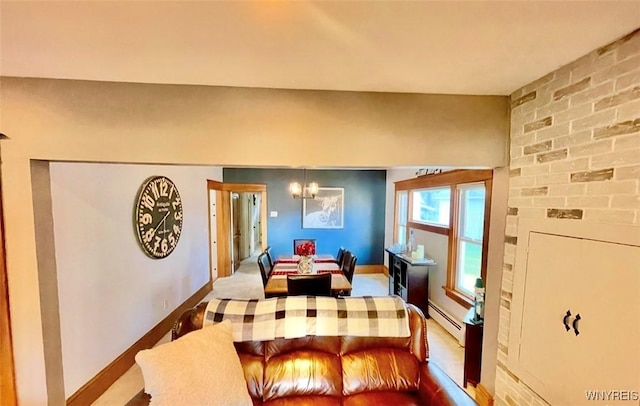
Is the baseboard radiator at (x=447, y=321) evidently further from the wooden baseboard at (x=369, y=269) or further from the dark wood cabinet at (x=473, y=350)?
the wooden baseboard at (x=369, y=269)

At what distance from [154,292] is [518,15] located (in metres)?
3.75

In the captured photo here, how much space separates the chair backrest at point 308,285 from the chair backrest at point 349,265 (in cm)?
84

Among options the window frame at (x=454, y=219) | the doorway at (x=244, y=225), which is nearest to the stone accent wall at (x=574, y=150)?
the window frame at (x=454, y=219)

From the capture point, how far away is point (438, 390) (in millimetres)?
1678

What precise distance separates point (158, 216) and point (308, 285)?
190 cm

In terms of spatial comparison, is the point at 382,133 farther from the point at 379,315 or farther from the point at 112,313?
the point at 112,313

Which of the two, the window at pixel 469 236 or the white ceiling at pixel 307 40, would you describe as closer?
the white ceiling at pixel 307 40

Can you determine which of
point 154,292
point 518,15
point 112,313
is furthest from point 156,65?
point 154,292

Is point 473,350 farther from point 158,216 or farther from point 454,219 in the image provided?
point 158,216

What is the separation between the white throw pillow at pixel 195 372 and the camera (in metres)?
1.46

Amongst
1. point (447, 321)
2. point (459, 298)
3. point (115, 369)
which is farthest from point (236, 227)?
point (459, 298)

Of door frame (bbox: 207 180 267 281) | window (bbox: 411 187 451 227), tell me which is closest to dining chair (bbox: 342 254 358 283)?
window (bbox: 411 187 451 227)

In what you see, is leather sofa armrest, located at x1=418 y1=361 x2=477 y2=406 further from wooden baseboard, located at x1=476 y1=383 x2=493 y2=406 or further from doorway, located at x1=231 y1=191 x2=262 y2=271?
doorway, located at x1=231 y1=191 x2=262 y2=271

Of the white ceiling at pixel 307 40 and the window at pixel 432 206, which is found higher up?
the white ceiling at pixel 307 40
